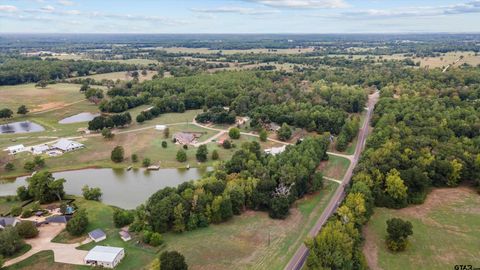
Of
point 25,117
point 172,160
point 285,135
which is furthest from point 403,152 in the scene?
point 25,117

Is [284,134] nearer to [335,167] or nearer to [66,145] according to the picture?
[335,167]

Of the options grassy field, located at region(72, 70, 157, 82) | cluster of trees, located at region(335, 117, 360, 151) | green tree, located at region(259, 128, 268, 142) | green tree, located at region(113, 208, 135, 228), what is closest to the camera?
green tree, located at region(113, 208, 135, 228)

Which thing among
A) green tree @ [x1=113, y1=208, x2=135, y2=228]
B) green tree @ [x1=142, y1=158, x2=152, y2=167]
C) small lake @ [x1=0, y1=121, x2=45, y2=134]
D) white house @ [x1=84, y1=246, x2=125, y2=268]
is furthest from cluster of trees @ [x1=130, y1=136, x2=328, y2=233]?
small lake @ [x1=0, y1=121, x2=45, y2=134]

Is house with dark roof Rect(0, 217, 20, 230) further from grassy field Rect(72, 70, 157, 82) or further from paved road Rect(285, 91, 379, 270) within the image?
grassy field Rect(72, 70, 157, 82)

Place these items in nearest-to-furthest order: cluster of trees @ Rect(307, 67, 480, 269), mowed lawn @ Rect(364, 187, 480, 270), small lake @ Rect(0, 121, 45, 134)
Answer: cluster of trees @ Rect(307, 67, 480, 269) < mowed lawn @ Rect(364, 187, 480, 270) < small lake @ Rect(0, 121, 45, 134)

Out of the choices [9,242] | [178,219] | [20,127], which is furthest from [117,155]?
[20,127]

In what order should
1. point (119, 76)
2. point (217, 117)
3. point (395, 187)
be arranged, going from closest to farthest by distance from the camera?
point (395, 187), point (217, 117), point (119, 76)
